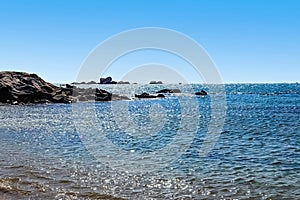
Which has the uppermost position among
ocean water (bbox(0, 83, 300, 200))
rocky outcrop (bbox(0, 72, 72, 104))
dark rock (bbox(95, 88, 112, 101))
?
dark rock (bbox(95, 88, 112, 101))

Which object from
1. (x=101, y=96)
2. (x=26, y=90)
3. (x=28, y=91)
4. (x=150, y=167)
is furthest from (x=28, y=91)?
(x=150, y=167)

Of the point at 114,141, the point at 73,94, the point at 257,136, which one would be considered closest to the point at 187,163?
the point at 114,141

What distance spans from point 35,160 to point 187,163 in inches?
357

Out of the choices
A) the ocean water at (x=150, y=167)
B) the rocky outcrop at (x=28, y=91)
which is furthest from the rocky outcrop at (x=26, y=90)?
the ocean water at (x=150, y=167)

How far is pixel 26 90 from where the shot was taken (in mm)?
80500

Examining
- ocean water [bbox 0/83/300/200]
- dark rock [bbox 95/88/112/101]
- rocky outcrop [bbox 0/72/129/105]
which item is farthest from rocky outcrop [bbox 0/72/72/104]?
ocean water [bbox 0/83/300/200]

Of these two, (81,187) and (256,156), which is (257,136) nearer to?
(256,156)

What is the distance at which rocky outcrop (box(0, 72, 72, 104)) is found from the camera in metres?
77.3

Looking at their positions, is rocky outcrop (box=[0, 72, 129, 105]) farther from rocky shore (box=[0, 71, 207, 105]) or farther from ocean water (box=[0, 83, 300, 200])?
ocean water (box=[0, 83, 300, 200])

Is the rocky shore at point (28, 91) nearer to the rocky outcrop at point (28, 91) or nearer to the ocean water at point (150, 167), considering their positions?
the rocky outcrop at point (28, 91)

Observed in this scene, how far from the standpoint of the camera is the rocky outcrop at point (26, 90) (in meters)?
77.3

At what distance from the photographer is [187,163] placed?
2130 centimetres

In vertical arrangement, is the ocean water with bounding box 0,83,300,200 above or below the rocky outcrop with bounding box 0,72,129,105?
below

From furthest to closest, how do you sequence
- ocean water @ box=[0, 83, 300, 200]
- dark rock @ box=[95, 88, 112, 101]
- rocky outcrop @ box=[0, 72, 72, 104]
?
dark rock @ box=[95, 88, 112, 101]
rocky outcrop @ box=[0, 72, 72, 104]
ocean water @ box=[0, 83, 300, 200]
